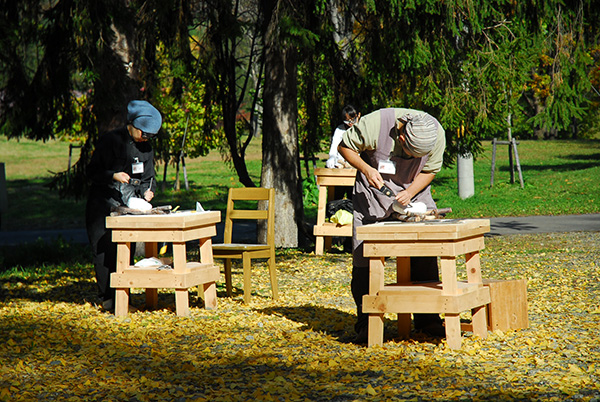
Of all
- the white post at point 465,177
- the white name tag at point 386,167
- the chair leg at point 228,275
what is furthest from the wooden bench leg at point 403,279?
the white post at point 465,177

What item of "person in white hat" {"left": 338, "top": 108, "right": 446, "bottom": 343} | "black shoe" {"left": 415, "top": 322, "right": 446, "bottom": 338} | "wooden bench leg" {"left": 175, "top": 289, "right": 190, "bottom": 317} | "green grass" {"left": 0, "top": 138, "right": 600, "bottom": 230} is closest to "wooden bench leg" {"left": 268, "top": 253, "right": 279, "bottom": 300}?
"wooden bench leg" {"left": 175, "top": 289, "right": 190, "bottom": 317}

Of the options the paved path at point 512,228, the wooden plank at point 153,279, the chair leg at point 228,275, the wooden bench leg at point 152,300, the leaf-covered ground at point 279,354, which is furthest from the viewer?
the paved path at point 512,228

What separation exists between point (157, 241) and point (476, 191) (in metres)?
14.4

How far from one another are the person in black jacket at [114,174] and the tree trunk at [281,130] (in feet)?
13.4

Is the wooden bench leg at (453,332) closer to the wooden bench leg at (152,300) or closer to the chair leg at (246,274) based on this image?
the chair leg at (246,274)

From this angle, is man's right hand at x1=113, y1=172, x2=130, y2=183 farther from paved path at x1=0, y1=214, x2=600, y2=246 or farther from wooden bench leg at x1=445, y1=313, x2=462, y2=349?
paved path at x1=0, y1=214, x2=600, y2=246

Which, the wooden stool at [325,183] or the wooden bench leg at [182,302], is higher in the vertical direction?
the wooden stool at [325,183]

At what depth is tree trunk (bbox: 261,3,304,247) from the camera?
11.0 meters

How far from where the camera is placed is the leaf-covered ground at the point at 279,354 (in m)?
4.34

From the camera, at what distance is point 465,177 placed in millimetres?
18328

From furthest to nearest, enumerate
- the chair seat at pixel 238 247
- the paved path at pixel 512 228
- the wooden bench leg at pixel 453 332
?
1. the paved path at pixel 512 228
2. the chair seat at pixel 238 247
3. the wooden bench leg at pixel 453 332

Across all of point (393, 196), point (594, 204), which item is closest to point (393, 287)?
point (393, 196)

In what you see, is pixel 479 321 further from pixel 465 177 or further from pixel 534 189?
pixel 534 189

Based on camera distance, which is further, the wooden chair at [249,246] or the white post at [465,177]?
the white post at [465,177]
